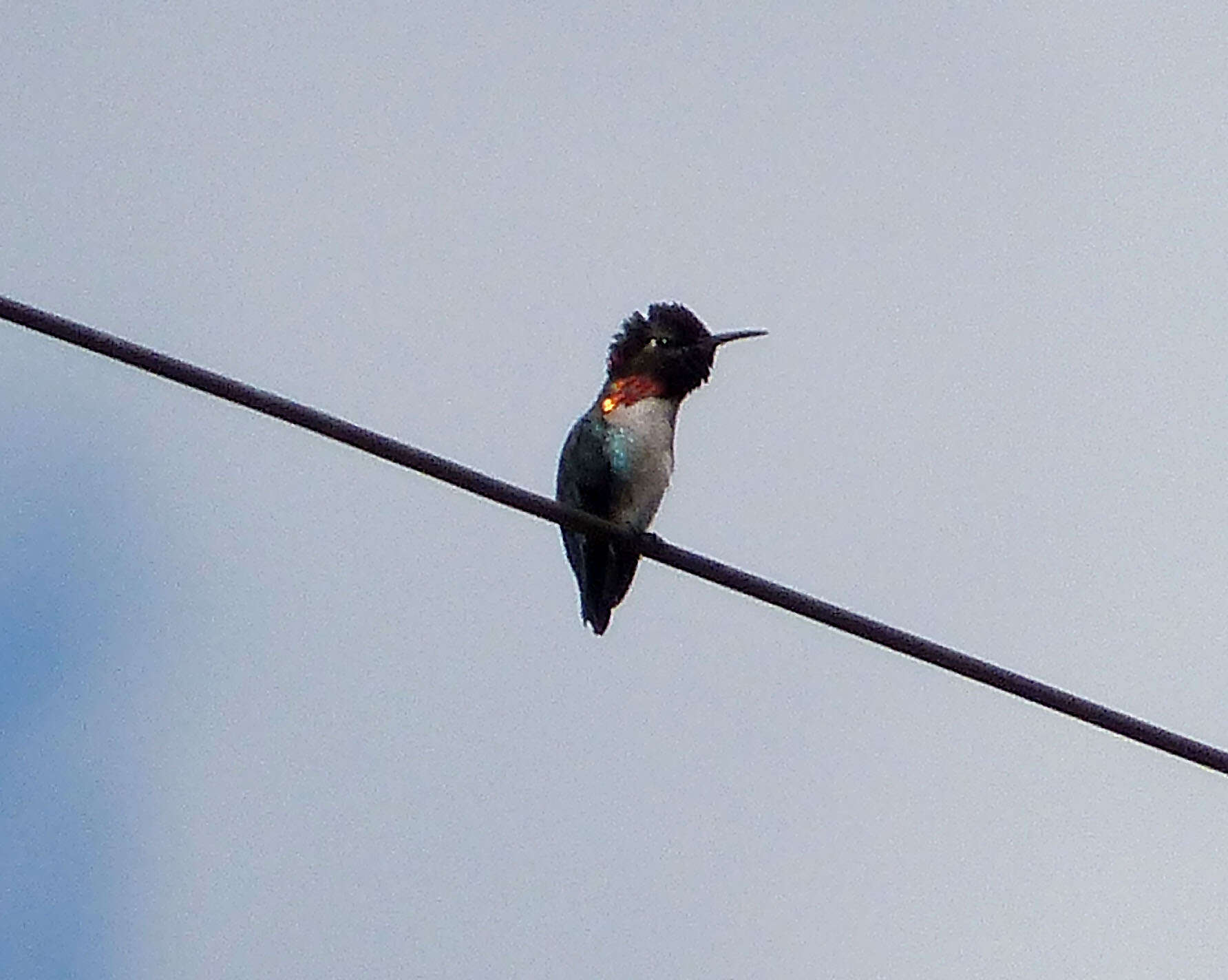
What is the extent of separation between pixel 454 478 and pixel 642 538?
1763 millimetres

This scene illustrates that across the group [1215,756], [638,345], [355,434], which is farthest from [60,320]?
[638,345]

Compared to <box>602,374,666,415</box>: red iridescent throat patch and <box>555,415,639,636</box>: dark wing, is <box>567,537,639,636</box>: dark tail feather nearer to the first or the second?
<box>555,415,639,636</box>: dark wing

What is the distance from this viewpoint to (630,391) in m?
8.85

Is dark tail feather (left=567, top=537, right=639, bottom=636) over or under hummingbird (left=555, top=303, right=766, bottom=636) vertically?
under

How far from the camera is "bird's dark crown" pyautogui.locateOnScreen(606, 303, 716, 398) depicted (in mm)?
8953

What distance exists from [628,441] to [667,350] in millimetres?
765

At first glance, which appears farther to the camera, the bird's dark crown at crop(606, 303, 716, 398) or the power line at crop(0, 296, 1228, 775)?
the bird's dark crown at crop(606, 303, 716, 398)

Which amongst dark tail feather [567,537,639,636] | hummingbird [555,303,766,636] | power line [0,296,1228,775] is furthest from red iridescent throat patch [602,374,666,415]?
power line [0,296,1228,775]

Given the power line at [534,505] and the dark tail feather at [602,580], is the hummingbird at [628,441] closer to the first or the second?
the dark tail feather at [602,580]

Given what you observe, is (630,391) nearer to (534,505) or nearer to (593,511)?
(593,511)

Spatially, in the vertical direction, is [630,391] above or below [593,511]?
above

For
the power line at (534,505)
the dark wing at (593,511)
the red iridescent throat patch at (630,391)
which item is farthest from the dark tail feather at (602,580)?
the power line at (534,505)

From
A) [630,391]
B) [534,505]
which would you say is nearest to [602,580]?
[630,391]

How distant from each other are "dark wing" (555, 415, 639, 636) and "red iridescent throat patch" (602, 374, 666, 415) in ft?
0.53
